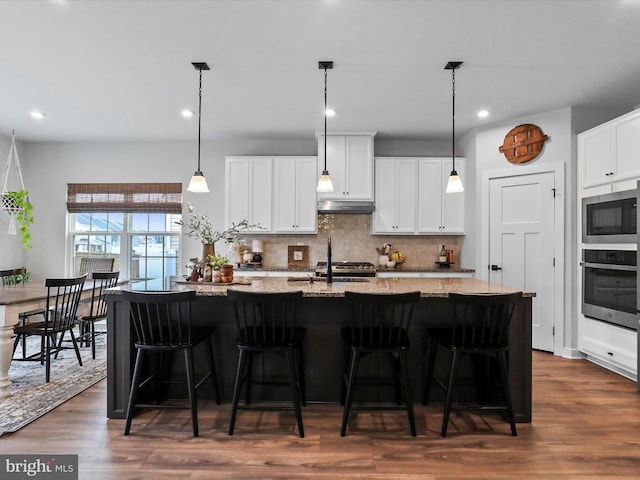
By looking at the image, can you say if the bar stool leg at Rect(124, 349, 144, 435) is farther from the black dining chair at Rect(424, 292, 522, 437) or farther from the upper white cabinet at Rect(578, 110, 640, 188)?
the upper white cabinet at Rect(578, 110, 640, 188)

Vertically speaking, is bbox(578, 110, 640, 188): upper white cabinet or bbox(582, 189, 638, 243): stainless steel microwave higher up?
bbox(578, 110, 640, 188): upper white cabinet

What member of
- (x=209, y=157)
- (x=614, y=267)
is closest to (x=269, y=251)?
(x=209, y=157)

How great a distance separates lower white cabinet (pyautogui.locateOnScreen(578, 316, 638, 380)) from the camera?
3.41m

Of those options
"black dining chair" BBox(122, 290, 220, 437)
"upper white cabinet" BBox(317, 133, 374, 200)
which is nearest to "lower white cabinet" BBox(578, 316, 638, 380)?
"upper white cabinet" BBox(317, 133, 374, 200)

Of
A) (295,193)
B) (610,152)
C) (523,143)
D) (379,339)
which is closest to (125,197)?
(295,193)

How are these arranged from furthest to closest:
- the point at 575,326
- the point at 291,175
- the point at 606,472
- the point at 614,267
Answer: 1. the point at 291,175
2. the point at 575,326
3. the point at 614,267
4. the point at 606,472

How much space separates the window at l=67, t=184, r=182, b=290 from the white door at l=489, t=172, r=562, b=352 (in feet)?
14.0

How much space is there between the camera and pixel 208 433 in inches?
98.3

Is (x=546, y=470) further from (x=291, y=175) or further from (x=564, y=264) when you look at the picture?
(x=291, y=175)

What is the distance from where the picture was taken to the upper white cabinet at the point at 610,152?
136 inches

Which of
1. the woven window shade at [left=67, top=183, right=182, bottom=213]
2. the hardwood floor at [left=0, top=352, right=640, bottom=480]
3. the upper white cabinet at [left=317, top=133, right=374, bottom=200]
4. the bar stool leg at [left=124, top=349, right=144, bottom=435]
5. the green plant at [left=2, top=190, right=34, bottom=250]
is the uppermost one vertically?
the upper white cabinet at [left=317, top=133, right=374, bottom=200]

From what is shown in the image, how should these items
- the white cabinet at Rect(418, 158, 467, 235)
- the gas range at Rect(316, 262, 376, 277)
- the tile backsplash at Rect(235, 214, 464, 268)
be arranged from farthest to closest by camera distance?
the tile backsplash at Rect(235, 214, 464, 268) < the white cabinet at Rect(418, 158, 467, 235) < the gas range at Rect(316, 262, 376, 277)

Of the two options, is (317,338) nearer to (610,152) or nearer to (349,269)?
(349,269)

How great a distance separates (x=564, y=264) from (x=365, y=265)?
7.52 ft
